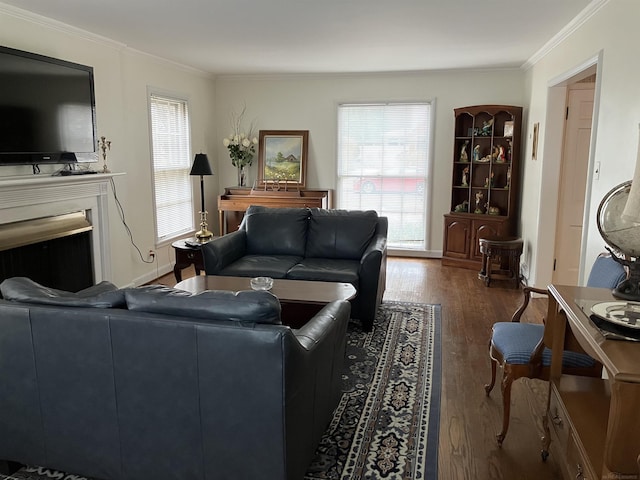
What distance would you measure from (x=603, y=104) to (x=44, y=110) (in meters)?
3.99

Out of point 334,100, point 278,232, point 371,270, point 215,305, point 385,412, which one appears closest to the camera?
point 215,305

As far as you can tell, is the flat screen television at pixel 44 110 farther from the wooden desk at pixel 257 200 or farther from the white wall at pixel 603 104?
the white wall at pixel 603 104

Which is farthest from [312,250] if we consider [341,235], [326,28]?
[326,28]

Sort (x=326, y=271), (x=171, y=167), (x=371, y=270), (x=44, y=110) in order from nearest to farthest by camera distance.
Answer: (x=44, y=110) < (x=371, y=270) < (x=326, y=271) < (x=171, y=167)

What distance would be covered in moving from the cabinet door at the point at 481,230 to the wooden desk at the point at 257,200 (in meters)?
1.95

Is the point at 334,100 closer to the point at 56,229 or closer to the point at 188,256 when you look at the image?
the point at 188,256

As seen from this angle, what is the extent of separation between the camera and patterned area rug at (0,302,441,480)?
2.30 metres

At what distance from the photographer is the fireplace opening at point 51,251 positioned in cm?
366

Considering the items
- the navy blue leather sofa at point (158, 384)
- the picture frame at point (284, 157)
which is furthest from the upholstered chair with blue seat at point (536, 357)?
the picture frame at point (284, 157)

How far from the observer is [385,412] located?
2811 mm

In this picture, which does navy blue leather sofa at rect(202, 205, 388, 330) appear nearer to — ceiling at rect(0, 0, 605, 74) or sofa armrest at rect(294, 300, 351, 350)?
sofa armrest at rect(294, 300, 351, 350)

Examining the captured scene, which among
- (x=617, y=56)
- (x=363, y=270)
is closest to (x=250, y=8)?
(x=363, y=270)

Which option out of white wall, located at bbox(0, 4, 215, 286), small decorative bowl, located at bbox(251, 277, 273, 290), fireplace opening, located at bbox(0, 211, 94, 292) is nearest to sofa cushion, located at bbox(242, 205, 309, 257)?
small decorative bowl, located at bbox(251, 277, 273, 290)

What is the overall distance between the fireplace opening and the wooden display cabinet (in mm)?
4204
